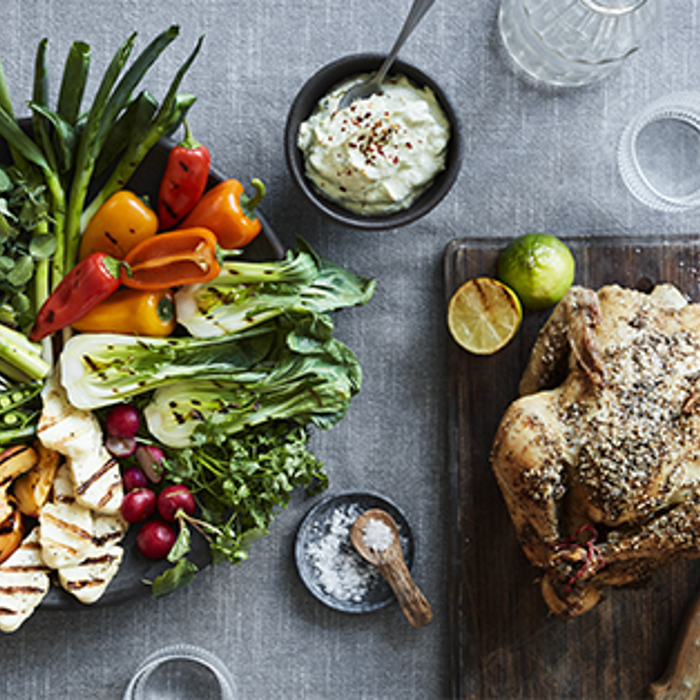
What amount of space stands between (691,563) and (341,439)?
3.33 ft

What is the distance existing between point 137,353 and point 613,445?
3.82ft

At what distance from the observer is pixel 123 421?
210cm

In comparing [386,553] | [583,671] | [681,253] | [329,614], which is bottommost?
[583,671]

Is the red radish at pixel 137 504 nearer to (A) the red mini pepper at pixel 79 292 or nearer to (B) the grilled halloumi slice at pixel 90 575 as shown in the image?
(B) the grilled halloumi slice at pixel 90 575

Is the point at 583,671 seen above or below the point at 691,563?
below

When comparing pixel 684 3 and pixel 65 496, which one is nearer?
pixel 65 496

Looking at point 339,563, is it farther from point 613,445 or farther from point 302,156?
point 302,156

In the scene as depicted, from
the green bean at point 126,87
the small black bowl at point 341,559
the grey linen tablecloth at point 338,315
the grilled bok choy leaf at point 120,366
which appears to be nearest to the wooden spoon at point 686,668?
the grey linen tablecloth at point 338,315

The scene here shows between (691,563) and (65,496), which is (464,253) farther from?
(65,496)

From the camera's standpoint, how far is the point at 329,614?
232cm

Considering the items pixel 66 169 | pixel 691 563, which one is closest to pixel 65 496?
pixel 66 169

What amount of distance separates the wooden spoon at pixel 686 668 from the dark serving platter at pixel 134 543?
126 cm

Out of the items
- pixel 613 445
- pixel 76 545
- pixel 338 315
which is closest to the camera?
pixel 613 445

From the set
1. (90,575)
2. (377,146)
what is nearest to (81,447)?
(90,575)
